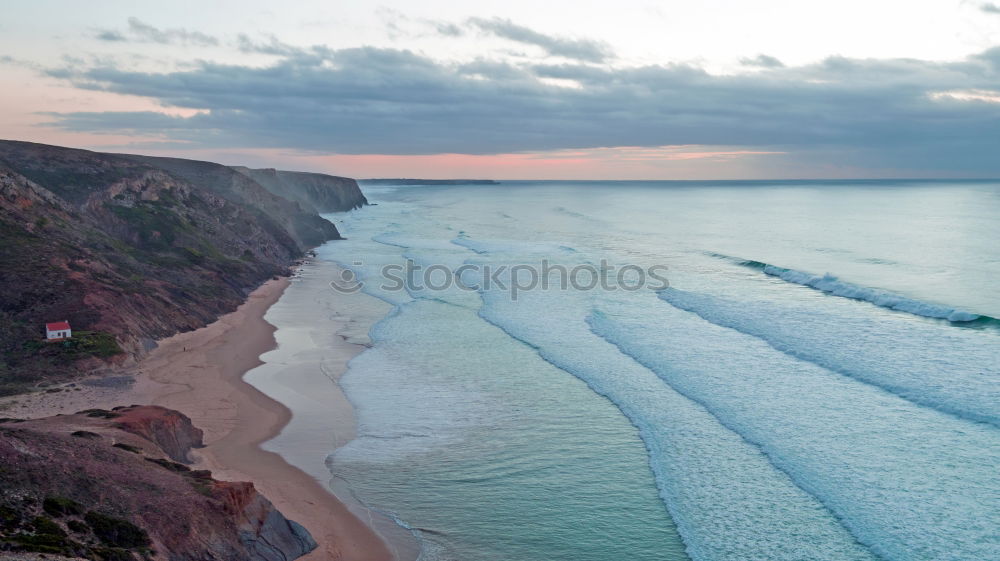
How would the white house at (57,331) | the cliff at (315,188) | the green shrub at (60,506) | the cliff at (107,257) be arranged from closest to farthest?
the green shrub at (60,506) < the white house at (57,331) < the cliff at (107,257) < the cliff at (315,188)

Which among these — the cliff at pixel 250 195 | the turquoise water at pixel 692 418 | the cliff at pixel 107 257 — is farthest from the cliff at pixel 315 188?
the turquoise water at pixel 692 418

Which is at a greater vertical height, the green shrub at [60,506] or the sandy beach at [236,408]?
the green shrub at [60,506]

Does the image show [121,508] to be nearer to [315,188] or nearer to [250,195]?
[250,195]

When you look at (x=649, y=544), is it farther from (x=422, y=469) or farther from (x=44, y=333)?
(x=44, y=333)

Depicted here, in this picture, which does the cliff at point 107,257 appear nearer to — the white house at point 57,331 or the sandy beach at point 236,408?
the white house at point 57,331

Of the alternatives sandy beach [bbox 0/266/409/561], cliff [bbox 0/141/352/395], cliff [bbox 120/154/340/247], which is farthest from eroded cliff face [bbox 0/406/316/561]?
cliff [bbox 120/154/340/247]

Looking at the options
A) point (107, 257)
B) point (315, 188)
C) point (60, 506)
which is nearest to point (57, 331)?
point (107, 257)
